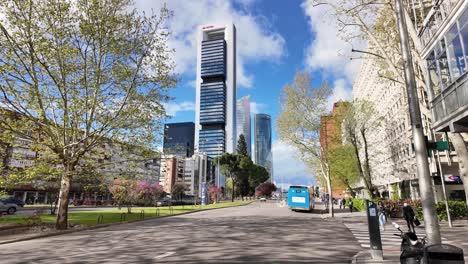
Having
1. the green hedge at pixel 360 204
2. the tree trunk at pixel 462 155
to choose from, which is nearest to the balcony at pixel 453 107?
the tree trunk at pixel 462 155

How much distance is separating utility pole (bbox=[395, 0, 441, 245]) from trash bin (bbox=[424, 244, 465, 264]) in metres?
3.01

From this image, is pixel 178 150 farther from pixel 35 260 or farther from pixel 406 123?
pixel 406 123

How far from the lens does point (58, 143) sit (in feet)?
57.7

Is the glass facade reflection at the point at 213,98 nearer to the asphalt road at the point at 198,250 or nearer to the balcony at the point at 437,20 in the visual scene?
the balcony at the point at 437,20

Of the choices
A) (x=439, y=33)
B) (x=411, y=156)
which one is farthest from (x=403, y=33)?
(x=411, y=156)

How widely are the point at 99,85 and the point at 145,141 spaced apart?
14.1ft

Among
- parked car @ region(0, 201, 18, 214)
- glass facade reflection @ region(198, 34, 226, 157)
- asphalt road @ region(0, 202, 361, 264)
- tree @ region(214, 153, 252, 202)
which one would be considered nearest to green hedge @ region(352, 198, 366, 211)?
asphalt road @ region(0, 202, 361, 264)

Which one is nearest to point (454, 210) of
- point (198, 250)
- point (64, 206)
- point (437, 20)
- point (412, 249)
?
point (437, 20)

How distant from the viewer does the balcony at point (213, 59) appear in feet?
572

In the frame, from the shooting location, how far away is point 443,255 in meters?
3.86

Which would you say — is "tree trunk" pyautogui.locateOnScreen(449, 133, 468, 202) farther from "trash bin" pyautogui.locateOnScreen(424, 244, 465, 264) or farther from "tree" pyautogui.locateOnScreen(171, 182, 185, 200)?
"tree" pyautogui.locateOnScreen(171, 182, 185, 200)

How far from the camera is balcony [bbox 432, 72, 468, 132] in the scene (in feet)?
36.7

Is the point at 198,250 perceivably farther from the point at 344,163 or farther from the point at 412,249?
the point at 344,163

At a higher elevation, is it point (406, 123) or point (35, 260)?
point (406, 123)
